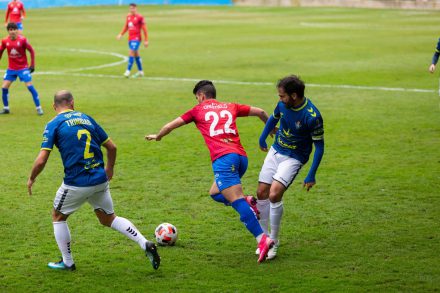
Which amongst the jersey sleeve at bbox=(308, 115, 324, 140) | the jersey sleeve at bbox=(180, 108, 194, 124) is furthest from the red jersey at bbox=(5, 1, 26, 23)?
the jersey sleeve at bbox=(308, 115, 324, 140)

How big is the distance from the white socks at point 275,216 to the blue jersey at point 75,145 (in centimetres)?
219

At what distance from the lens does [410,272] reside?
945 centimetres

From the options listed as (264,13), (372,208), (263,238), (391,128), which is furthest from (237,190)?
(264,13)

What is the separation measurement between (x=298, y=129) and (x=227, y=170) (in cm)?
102

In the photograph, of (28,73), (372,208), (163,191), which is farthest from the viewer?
(28,73)

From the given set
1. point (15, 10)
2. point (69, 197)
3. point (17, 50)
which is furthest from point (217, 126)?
point (15, 10)

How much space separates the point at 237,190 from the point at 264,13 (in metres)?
59.7

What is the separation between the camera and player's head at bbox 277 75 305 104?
9.84 m

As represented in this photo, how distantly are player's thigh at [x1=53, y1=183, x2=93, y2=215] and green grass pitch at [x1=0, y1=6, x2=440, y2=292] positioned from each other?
0.80 m

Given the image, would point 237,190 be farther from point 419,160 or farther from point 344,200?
point 419,160

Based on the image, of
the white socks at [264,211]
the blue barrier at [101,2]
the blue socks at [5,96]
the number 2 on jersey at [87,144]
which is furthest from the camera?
the blue barrier at [101,2]

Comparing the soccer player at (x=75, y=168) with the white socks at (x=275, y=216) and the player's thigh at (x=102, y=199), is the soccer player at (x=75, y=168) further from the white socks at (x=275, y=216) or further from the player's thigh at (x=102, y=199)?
the white socks at (x=275, y=216)

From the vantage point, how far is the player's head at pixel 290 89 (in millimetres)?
9844

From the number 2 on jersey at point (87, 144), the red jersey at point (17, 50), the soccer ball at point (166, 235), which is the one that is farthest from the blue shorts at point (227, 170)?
the red jersey at point (17, 50)
